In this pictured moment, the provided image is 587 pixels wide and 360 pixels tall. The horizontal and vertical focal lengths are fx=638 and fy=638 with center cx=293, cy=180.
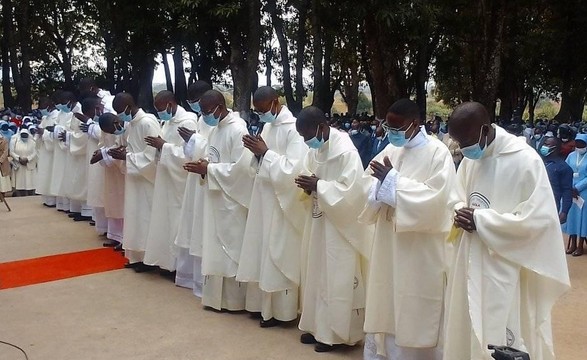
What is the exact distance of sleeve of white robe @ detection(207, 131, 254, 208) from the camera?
247 inches

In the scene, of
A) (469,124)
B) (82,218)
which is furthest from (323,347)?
(82,218)

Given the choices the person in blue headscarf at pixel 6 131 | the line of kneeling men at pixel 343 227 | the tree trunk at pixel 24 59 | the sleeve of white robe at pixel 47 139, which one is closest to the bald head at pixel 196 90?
the line of kneeling men at pixel 343 227

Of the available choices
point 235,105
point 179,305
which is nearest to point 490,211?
point 179,305

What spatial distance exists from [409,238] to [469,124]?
109cm

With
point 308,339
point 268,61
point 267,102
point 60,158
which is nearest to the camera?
point 308,339

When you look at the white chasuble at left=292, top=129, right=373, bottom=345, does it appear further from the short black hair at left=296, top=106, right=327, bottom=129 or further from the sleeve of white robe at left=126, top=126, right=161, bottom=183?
the sleeve of white robe at left=126, top=126, right=161, bottom=183

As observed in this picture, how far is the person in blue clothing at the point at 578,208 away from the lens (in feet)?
29.1

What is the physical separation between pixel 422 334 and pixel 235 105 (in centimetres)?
1504

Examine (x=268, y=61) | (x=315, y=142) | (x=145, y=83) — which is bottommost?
(x=315, y=142)

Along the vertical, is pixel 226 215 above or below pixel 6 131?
below

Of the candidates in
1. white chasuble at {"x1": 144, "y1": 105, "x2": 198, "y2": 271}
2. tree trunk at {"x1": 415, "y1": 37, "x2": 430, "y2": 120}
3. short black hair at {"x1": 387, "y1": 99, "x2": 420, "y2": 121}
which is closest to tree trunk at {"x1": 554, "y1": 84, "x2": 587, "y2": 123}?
tree trunk at {"x1": 415, "y1": 37, "x2": 430, "y2": 120}

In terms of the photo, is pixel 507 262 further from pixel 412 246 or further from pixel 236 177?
pixel 236 177

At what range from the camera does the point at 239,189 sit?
6.32 m

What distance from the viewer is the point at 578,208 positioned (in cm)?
895
